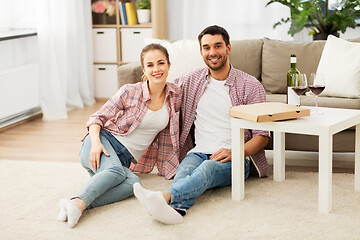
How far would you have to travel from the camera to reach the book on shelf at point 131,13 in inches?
234

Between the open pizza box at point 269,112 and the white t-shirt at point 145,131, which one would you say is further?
the white t-shirt at point 145,131

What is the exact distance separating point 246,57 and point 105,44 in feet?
8.01

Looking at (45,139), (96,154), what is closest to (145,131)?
(96,154)

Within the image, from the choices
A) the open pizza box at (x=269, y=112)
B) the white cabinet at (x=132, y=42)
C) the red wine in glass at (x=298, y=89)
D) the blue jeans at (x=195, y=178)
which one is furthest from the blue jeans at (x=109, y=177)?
the white cabinet at (x=132, y=42)

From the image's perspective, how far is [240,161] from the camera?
2.83 metres

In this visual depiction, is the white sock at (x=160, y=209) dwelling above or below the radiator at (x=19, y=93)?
below

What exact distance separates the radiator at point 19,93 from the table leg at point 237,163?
8.51 ft

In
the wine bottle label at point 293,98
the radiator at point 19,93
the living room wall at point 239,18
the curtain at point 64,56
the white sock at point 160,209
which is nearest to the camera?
the white sock at point 160,209

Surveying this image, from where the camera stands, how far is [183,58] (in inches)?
149

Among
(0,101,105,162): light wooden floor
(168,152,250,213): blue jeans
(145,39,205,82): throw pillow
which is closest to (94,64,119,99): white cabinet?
(0,101,105,162): light wooden floor

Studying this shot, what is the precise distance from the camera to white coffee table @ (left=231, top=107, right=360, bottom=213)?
258 cm

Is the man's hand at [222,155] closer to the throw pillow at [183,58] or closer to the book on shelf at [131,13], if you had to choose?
the throw pillow at [183,58]

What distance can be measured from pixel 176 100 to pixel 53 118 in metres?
2.36

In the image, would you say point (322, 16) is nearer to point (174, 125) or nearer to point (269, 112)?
point (174, 125)
